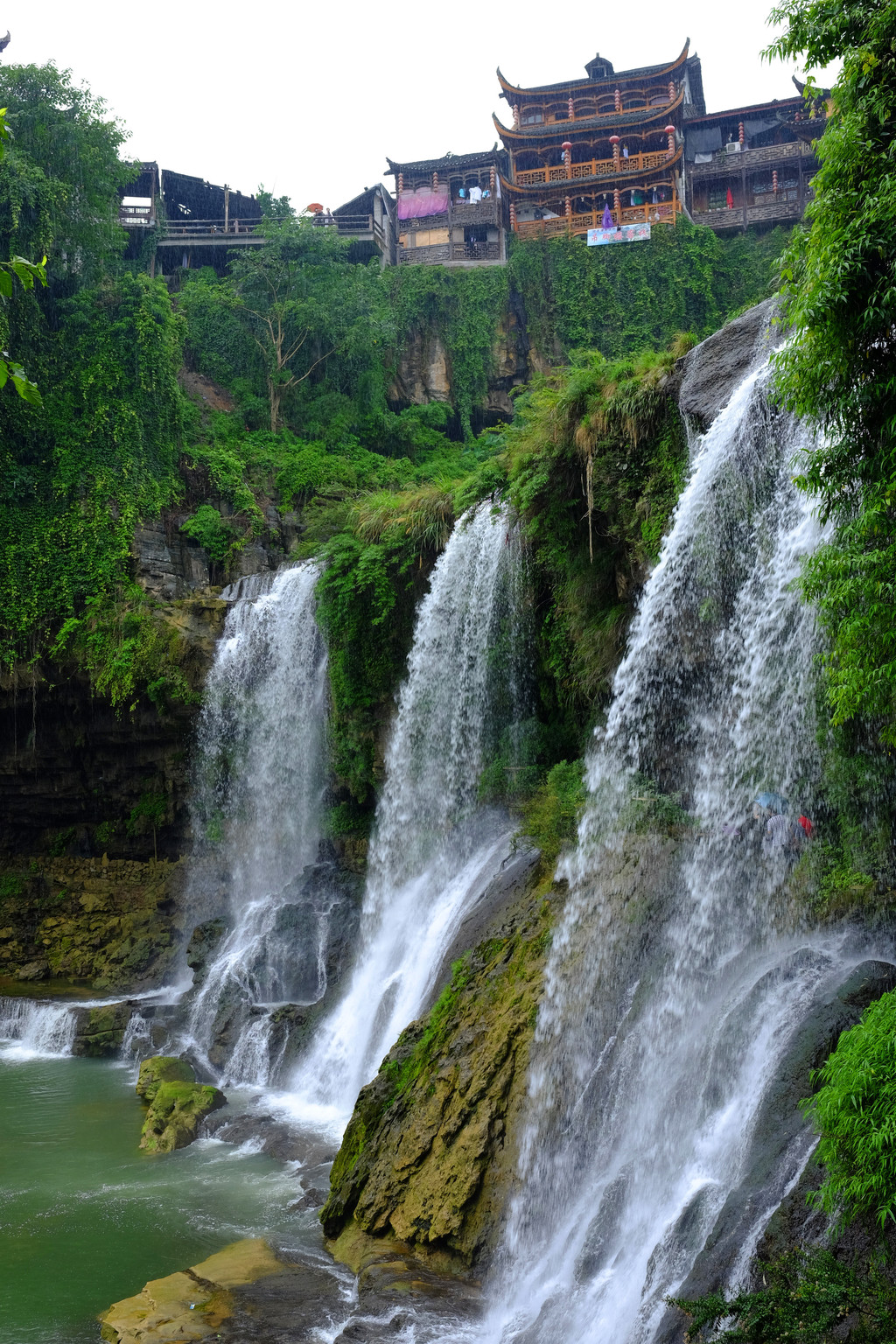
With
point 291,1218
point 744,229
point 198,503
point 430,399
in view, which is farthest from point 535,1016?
point 744,229

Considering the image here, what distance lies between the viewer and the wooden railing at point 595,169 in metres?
32.0

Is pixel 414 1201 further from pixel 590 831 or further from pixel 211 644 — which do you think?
pixel 211 644

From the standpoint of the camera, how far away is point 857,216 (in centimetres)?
560

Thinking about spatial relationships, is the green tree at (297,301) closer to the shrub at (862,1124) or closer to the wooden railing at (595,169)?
the wooden railing at (595,169)

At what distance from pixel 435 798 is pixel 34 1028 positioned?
26.6 feet

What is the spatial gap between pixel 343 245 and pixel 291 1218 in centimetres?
2870

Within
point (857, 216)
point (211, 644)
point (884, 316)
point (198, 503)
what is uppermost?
point (198, 503)

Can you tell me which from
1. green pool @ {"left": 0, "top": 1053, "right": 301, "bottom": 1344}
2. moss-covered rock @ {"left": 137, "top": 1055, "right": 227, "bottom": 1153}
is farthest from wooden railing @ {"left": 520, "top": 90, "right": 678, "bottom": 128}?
green pool @ {"left": 0, "top": 1053, "right": 301, "bottom": 1344}

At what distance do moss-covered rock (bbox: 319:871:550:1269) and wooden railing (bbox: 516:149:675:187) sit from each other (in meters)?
29.1

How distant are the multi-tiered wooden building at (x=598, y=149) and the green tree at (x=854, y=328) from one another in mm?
28612

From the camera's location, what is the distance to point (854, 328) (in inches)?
223

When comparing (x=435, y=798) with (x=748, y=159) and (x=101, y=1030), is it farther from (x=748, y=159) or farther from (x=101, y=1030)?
(x=748, y=159)

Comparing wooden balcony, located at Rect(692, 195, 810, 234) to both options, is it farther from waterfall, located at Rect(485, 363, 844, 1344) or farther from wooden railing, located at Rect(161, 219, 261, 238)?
waterfall, located at Rect(485, 363, 844, 1344)

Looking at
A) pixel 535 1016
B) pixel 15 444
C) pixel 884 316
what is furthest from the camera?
pixel 15 444
